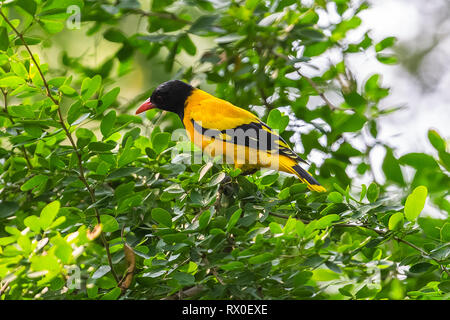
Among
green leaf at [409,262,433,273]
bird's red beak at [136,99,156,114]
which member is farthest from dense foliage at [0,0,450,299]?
bird's red beak at [136,99,156,114]

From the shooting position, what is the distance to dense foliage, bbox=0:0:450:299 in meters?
2.12

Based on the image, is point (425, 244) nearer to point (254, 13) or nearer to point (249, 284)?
point (249, 284)

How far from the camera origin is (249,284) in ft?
7.07

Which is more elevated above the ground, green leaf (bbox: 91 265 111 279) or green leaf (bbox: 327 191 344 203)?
green leaf (bbox: 327 191 344 203)

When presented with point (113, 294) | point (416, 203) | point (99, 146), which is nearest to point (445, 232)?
point (416, 203)

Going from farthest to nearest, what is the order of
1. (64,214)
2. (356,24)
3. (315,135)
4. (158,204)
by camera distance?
1. (356,24)
2. (315,135)
3. (158,204)
4. (64,214)

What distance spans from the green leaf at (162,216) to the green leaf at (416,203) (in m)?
0.96

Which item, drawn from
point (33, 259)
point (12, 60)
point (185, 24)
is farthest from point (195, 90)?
point (33, 259)

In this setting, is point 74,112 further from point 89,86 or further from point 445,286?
point 445,286

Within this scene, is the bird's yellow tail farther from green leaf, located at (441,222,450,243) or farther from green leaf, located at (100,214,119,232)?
green leaf, located at (100,214,119,232)

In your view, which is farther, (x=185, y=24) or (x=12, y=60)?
(x=185, y=24)

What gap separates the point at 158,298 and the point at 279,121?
1.04m

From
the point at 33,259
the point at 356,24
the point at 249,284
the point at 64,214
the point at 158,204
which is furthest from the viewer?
the point at 356,24

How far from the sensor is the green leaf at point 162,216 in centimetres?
224
